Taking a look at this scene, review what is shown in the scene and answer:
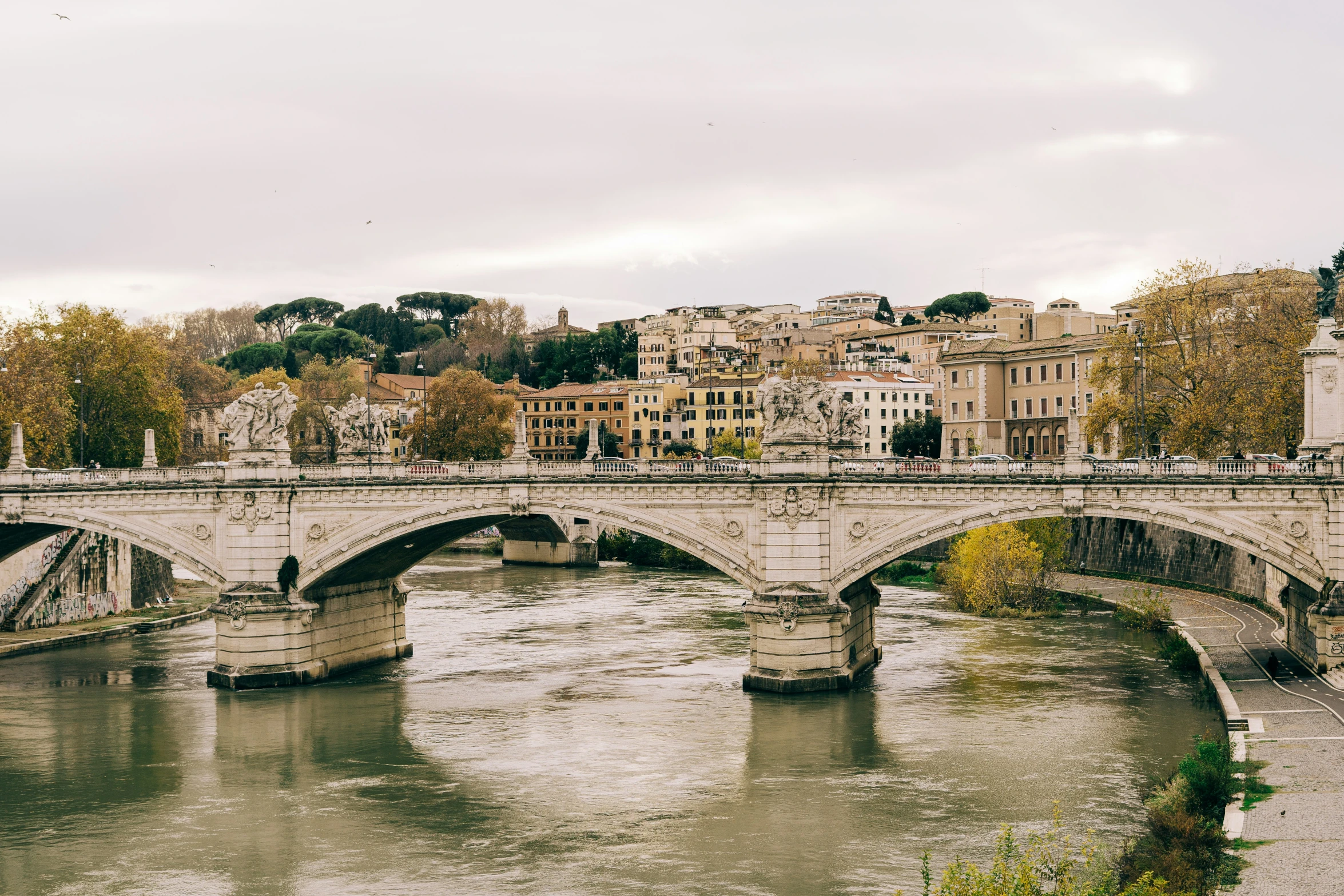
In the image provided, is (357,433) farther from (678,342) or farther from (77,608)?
(678,342)

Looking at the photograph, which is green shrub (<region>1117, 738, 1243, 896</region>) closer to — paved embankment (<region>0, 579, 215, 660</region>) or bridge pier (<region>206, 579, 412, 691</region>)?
bridge pier (<region>206, 579, 412, 691</region>)

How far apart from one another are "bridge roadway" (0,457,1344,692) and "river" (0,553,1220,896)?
4.95 feet

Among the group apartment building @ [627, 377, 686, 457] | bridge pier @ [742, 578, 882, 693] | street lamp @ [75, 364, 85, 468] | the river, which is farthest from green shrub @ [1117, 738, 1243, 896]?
apartment building @ [627, 377, 686, 457]

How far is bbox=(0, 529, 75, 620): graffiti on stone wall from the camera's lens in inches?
1779

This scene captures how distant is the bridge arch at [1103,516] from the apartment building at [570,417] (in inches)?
2576

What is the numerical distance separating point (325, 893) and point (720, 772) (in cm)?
859

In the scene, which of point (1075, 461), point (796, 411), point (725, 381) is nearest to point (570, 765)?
point (796, 411)

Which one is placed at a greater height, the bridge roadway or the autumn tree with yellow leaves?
the autumn tree with yellow leaves

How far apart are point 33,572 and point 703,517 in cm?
2407

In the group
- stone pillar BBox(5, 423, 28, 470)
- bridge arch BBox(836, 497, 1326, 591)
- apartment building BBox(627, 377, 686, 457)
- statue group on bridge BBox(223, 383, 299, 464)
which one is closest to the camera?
bridge arch BBox(836, 497, 1326, 591)

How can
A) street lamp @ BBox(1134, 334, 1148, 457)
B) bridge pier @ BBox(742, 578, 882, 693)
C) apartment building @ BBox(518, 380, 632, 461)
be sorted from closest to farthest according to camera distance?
bridge pier @ BBox(742, 578, 882, 693) → street lamp @ BBox(1134, 334, 1148, 457) → apartment building @ BBox(518, 380, 632, 461)

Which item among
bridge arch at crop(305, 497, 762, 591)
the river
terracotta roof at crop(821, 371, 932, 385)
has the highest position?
terracotta roof at crop(821, 371, 932, 385)

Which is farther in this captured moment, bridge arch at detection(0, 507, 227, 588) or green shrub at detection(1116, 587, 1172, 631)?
green shrub at detection(1116, 587, 1172, 631)

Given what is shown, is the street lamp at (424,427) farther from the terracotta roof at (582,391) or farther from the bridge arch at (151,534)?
the bridge arch at (151,534)
